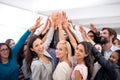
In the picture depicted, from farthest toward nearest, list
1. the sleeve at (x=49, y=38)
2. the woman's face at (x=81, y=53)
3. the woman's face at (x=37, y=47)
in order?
the sleeve at (x=49, y=38) < the woman's face at (x=37, y=47) < the woman's face at (x=81, y=53)

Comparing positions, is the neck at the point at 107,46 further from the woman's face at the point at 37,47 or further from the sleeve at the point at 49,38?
the woman's face at the point at 37,47

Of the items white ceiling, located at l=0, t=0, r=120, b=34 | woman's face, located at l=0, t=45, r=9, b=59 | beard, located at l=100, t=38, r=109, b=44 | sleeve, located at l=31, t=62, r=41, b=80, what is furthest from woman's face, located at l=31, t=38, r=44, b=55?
white ceiling, located at l=0, t=0, r=120, b=34

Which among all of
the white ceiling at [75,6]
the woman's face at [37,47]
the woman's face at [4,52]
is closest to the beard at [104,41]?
the woman's face at [37,47]

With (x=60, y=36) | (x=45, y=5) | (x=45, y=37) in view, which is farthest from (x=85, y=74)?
(x=45, y=5)

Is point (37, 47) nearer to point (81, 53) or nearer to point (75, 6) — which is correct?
point (81, 53)

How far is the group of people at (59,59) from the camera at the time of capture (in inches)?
106

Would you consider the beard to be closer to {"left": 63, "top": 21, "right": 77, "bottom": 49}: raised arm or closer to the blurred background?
{"left": 63, "top": 21, "right": 77, "bottom": 49}: raised arm

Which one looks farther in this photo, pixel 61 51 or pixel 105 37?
pixel 105 37

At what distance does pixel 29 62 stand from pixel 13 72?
0.26 m

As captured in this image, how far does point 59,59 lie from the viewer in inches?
114

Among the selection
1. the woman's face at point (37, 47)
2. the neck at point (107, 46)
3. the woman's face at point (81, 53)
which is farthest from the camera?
the neck at point (107, 46)

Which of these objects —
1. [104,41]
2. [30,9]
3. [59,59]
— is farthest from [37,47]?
[30,9]

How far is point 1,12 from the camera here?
19.2ft

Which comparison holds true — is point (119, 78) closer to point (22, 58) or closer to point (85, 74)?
point (85, 74)
